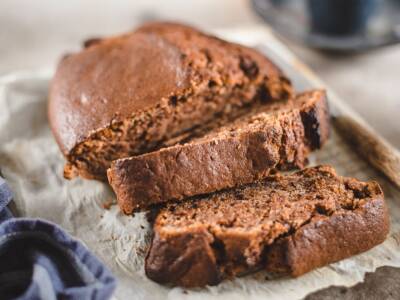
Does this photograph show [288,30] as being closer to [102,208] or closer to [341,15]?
[341,15]

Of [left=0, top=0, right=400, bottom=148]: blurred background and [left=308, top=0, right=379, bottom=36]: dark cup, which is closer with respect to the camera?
[left=0, top=0, right=400, bottom=148]: blurred background

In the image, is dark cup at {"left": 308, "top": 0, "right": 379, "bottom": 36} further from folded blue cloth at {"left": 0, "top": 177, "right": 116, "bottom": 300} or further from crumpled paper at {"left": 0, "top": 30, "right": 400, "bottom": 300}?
folded blue cloth at {"left": 0, "top": 177, "right": 116, "bottom": 300}

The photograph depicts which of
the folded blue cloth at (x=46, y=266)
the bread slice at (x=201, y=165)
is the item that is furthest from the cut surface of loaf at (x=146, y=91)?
the folded blue cloth at (x=46, y=266)

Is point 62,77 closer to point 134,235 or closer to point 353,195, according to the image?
point 134,235

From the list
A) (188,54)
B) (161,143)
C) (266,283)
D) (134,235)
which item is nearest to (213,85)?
(188,54)

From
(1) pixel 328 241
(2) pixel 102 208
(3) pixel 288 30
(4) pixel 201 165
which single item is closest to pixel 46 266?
(2) pixel 102 208

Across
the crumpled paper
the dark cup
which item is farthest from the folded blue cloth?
the dark cup

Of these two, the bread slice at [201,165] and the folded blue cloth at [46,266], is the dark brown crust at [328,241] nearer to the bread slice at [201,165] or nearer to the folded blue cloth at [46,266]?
the bread slice at [201,165]
